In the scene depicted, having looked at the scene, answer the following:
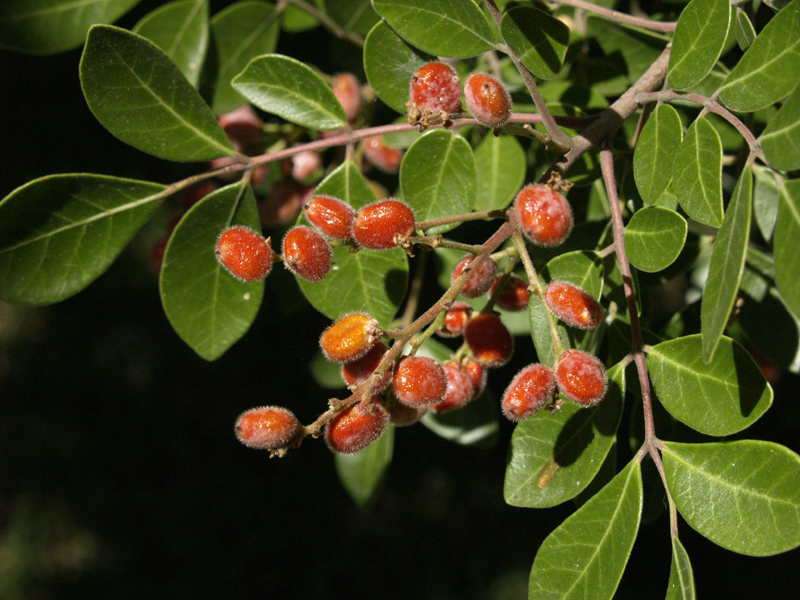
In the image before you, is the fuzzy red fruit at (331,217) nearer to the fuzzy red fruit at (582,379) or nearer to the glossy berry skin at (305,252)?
the glossy berry skin at (305,252)

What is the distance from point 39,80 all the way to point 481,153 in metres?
2.02

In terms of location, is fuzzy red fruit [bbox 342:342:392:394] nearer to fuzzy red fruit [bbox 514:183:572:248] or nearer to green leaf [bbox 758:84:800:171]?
fuzzy red fruit [bbox 514:183:572:248]

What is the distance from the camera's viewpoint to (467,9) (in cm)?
89

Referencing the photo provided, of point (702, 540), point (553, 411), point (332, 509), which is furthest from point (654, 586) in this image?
point (553, 411)

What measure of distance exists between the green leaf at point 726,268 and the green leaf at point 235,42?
3.15ft

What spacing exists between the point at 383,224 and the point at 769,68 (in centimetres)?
49

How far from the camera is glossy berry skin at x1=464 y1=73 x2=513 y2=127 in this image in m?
0.81

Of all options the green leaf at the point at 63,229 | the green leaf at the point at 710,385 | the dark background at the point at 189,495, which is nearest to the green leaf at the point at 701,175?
the green leaf at the point at 710,385

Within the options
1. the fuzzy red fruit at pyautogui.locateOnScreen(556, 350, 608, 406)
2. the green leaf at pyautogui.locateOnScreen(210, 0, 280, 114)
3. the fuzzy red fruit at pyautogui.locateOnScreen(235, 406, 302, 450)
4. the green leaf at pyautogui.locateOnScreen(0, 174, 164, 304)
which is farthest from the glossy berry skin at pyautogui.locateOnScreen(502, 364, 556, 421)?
the green leaf at pyautogui.locateOnScreen(210, 0, 280, 114)

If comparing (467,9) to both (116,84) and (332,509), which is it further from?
(332,509)

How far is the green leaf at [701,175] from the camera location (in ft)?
2.64

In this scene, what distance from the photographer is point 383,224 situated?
2.63 ft

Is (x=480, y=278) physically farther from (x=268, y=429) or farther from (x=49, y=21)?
(x=49, y=21)

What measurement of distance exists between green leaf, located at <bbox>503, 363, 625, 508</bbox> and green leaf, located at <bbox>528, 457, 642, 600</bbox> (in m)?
0.04
